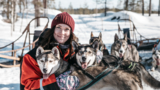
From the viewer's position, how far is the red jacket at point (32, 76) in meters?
1.34

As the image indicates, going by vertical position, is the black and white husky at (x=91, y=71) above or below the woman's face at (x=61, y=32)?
below

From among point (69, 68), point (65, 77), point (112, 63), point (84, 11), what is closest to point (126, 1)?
point (112, 63)

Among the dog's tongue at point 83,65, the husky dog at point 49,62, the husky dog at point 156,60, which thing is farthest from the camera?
the husky dog at point 156,60

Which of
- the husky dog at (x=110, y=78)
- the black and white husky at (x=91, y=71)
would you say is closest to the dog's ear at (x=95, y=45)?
the black and white husky at (x=91, y=71)

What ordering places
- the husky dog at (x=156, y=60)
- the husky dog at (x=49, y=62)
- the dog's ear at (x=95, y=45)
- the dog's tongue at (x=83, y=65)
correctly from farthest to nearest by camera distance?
1. the husky dog at (x=156, y=60)
2. the dog's ear at (x=95, y=45)
3. the dog's tongue at (x=83, y=65)
4. the husky dog at (x=49, y=62)

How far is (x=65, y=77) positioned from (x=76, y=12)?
19.9 meters

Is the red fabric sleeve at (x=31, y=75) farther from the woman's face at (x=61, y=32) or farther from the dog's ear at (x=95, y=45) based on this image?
the dog's ear at (x=95, y=45)

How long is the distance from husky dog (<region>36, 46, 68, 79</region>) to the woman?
7 cm

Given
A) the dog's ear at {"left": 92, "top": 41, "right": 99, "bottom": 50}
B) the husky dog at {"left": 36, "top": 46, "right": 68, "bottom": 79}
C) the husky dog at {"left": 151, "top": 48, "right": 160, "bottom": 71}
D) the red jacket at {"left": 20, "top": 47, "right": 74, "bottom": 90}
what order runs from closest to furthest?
the red jacket at {"left": 20, "top": 47, "right": 74, "bottom": 90} → the husky dog at {"left": 36, "top": 46, "right": 68, "bottom": 79} → the dog's ear at {"left": 92, "top": 41, "right": 99, "bottom": 50} → the husky dog at {"left": 151, "top": 48, "right": 160, "bottom": 71}

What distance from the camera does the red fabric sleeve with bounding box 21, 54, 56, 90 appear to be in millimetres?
1363

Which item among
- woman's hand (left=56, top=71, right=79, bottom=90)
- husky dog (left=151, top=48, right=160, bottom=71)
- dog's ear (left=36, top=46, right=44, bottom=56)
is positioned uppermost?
dog's ear (left=36, top=46, right=44, bottom=56)

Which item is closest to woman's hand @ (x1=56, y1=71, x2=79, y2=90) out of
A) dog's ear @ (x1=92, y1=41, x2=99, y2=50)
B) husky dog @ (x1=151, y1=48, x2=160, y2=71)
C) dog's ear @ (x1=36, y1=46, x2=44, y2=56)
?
dog's ear @ (x1=36, y1=46, x2=44, y2=56)

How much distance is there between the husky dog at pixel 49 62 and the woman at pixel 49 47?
0.07 m

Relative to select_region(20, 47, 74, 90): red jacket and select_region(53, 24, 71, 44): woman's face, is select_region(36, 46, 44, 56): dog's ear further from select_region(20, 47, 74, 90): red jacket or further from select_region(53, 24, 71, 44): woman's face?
select_region(53, 24, 71, 44): woman's face
